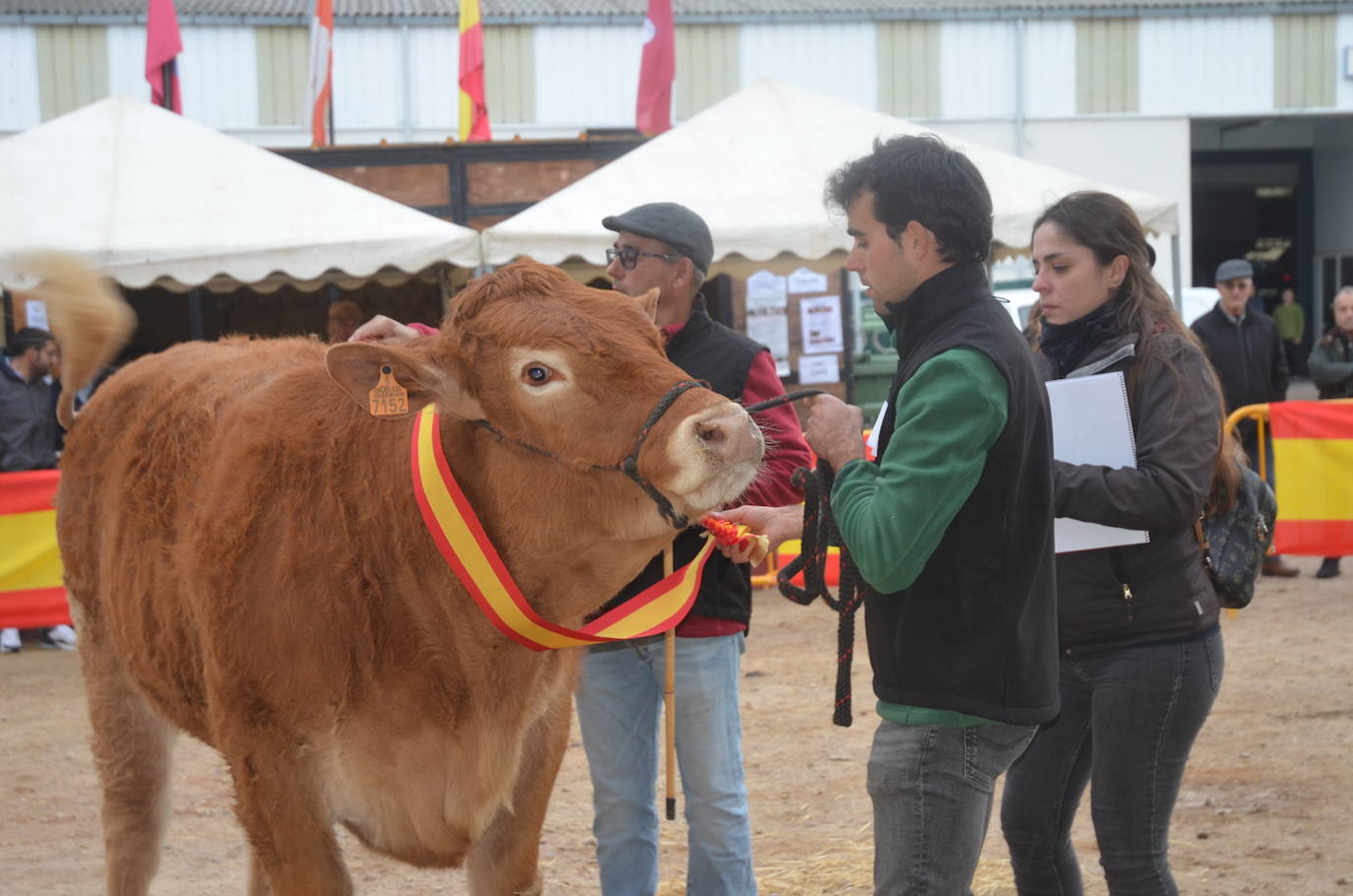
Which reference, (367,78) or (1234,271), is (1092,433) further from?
(367,78)

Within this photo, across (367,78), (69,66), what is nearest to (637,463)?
(367,78)

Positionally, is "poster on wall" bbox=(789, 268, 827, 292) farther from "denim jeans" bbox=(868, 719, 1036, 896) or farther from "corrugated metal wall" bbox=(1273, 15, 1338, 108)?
"corrugated metal wall" bbox=(1273, 15, 1338, 108)

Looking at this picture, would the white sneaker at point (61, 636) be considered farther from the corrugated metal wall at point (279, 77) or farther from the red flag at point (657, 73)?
the corrugated metal wall at point (279, 77)

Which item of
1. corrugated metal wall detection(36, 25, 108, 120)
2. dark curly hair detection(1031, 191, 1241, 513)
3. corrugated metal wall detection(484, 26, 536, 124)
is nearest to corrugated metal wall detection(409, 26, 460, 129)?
corrugated metal wall detection(484, 26, 536, 124)

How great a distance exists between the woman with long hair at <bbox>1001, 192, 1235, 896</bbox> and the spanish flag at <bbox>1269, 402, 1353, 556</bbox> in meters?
6.27

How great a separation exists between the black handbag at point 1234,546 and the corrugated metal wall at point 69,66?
68.4 ft

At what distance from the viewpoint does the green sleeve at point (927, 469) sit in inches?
87.7

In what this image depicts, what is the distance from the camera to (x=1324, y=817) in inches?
191

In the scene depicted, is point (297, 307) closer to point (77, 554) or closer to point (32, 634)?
point (32, 634)

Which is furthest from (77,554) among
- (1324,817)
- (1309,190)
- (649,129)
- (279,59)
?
(1309,190)

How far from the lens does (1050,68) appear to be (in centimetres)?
2256

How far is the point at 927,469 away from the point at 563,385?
79 cm

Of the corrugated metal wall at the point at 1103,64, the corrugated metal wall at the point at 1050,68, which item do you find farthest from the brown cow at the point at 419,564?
the corrugated metal wall at the point at 1103,64

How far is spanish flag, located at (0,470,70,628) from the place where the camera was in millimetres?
Answer: 8336
